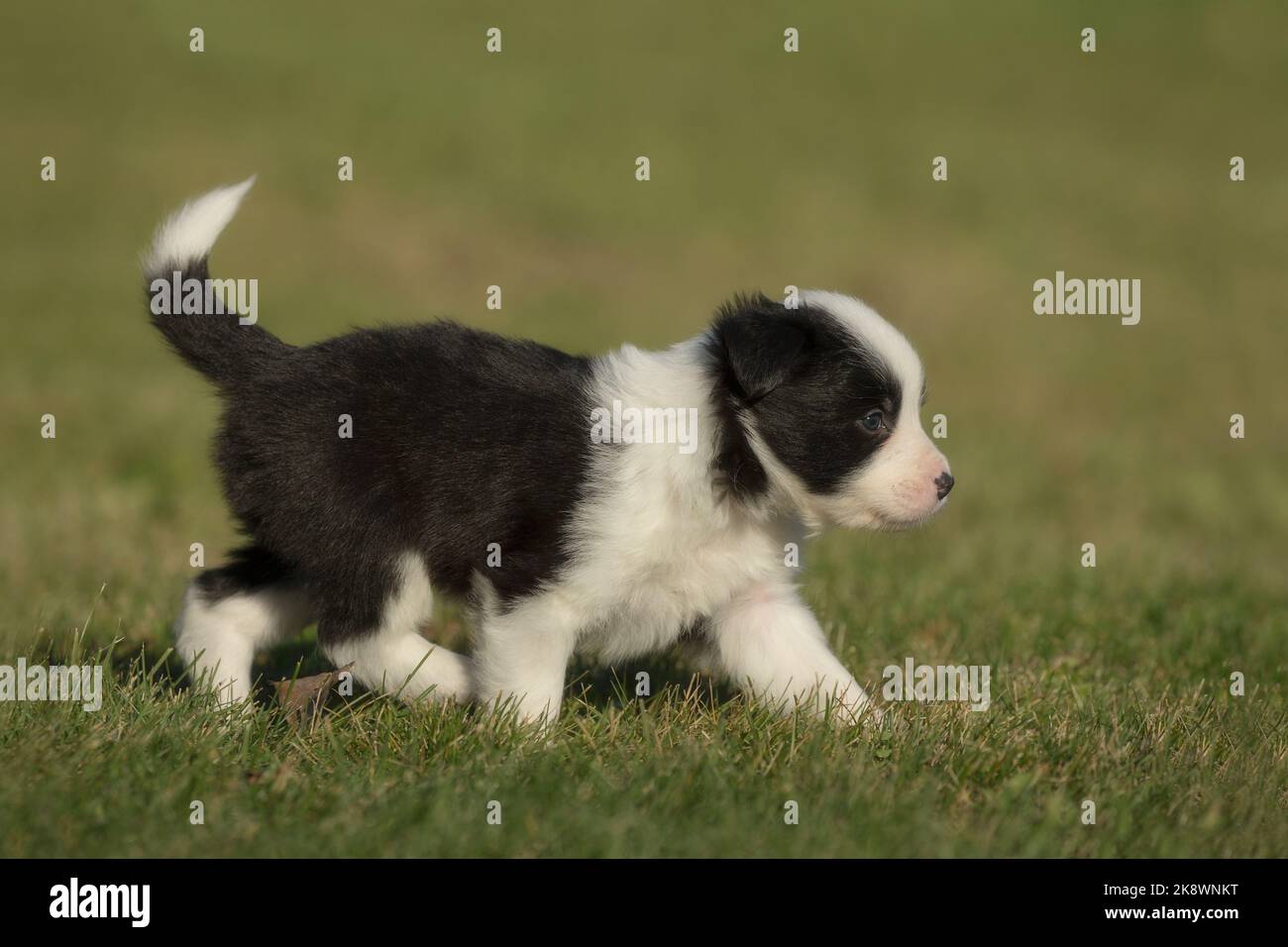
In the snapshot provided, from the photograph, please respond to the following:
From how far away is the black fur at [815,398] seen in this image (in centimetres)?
419

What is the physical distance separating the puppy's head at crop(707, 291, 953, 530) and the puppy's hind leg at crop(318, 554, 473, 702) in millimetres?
1051

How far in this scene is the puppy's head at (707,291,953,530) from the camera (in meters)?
4.18

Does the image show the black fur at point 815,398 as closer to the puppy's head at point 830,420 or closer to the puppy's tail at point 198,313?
the puppy's head at point 830,420

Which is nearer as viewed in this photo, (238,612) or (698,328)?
(238,612)

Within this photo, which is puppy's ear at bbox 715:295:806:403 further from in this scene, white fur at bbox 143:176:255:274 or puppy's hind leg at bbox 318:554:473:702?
white fur at bbox 143:176:255:274

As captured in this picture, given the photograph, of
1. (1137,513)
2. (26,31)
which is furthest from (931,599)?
(26,31)

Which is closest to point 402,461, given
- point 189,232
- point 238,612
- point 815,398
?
point 238,612

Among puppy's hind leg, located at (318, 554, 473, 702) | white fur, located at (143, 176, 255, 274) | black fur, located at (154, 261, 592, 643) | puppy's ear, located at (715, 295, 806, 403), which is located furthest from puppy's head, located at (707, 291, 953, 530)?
white fur, located at (143, 176, 255, 274)

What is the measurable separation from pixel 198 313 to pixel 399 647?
126 cm

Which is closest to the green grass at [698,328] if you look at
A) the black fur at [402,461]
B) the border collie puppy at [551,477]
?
the border collie puppy at [551,477]

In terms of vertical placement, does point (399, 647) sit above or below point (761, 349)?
below

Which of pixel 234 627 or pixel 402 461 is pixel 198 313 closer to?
pixel 402 461

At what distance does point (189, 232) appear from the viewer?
462 cm

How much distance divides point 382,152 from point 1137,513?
1245 centimetres
